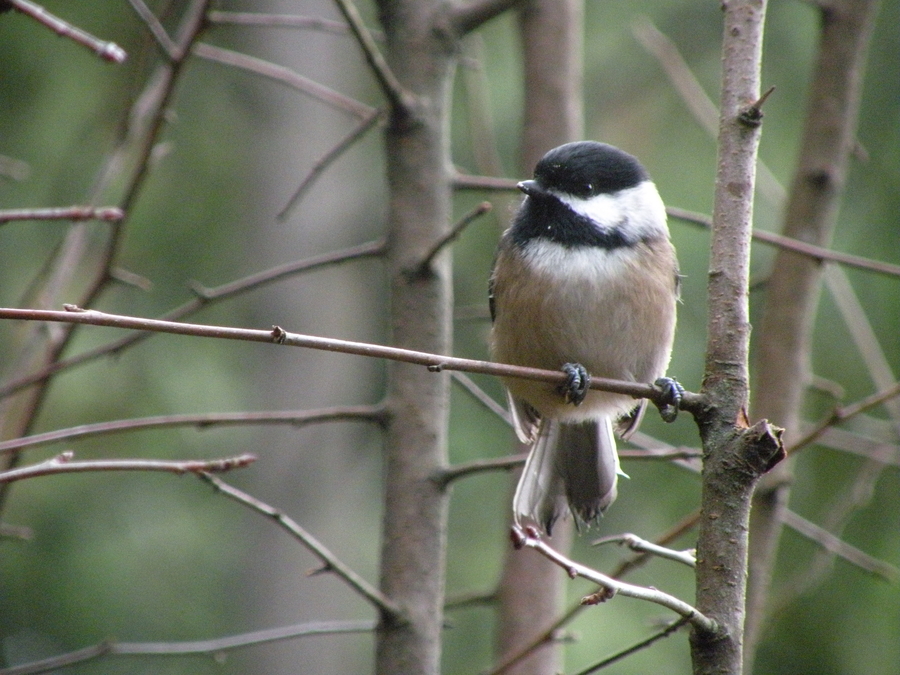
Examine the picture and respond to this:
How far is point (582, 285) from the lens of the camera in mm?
2389

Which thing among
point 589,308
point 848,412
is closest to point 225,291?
point 589,308

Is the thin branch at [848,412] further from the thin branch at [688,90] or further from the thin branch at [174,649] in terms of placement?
the thin branch at [688,90]

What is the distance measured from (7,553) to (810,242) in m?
4.27

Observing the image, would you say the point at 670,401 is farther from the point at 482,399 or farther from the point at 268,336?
the point at 482,399

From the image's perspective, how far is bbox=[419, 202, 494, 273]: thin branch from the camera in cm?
188

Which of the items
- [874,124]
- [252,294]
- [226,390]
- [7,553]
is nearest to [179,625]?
[7,553]

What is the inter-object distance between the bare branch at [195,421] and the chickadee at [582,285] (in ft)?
1.29

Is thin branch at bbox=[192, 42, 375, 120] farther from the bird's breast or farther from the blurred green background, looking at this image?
the blurred green background

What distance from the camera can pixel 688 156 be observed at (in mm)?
5332

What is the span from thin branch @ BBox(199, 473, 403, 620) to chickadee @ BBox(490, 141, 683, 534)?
541 millimetres

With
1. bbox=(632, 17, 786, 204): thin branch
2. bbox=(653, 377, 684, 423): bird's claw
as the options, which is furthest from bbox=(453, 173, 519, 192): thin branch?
bbox=(632, 17, 786, 204): thin branch

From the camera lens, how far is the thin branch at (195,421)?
162 cm

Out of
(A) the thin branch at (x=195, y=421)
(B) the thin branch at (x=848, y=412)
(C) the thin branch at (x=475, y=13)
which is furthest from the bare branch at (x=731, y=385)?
(A) the thin branch at (x=195, y=421)

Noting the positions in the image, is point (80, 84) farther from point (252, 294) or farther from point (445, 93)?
point (445, 93)
